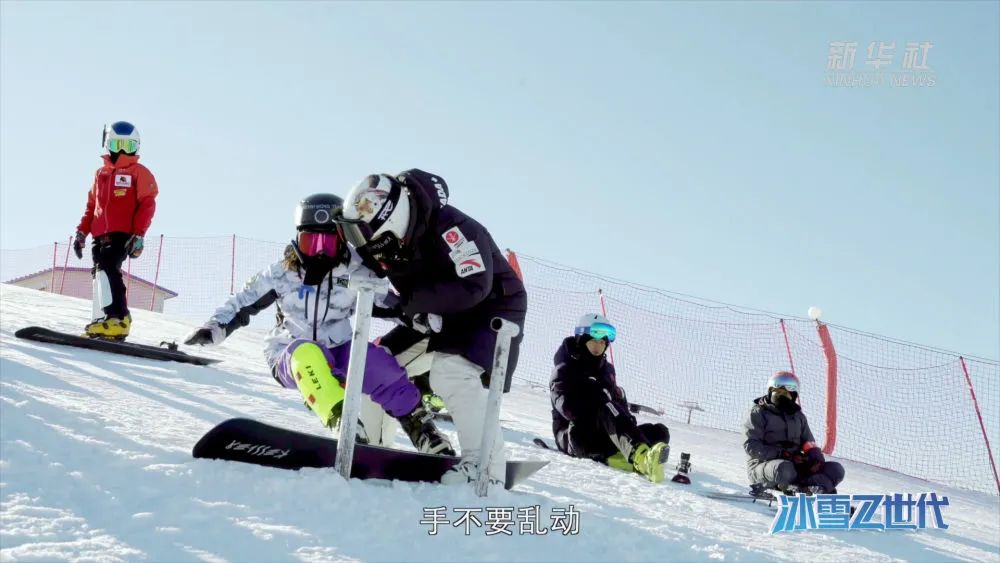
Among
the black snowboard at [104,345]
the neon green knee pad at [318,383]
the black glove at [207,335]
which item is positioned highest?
the black glove at [207,335]

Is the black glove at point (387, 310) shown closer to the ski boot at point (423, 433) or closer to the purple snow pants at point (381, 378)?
the purple snow pants at point (381, 378)

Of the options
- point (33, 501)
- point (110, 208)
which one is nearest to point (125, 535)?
point (33, 501)

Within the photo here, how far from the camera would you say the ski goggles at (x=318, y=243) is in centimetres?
387

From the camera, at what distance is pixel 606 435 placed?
616 cm

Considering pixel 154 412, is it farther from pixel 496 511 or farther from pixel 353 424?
pixel 496 511

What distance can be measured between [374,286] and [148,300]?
22232 millimetres

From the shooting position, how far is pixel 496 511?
3.12 metres

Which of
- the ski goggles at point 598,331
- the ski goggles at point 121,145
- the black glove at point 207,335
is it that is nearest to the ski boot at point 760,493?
the ski goggles at point 598,331

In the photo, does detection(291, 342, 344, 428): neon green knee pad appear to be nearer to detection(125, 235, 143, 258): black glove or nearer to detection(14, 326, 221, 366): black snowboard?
detection(14, 326, 221, 366): black snowboard

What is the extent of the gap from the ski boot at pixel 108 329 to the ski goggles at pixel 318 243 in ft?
13.2

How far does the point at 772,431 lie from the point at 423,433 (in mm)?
3607

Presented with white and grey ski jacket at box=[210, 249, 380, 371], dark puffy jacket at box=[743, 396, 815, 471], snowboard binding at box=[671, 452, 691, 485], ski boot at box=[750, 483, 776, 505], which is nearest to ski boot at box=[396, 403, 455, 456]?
white and grey ski jacket at box=[210, 249, 380, 371]

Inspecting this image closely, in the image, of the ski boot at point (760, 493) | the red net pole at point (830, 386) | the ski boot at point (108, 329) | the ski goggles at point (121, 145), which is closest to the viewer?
the ski boot at point (760, 493)

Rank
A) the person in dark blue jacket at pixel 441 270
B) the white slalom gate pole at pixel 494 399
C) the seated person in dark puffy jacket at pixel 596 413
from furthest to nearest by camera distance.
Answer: the seated person in dark puffy jacket at pixel 596 413, the person in dark blue jacket at pixel 441 270, the white slalom gate pole at pixel 494 399
